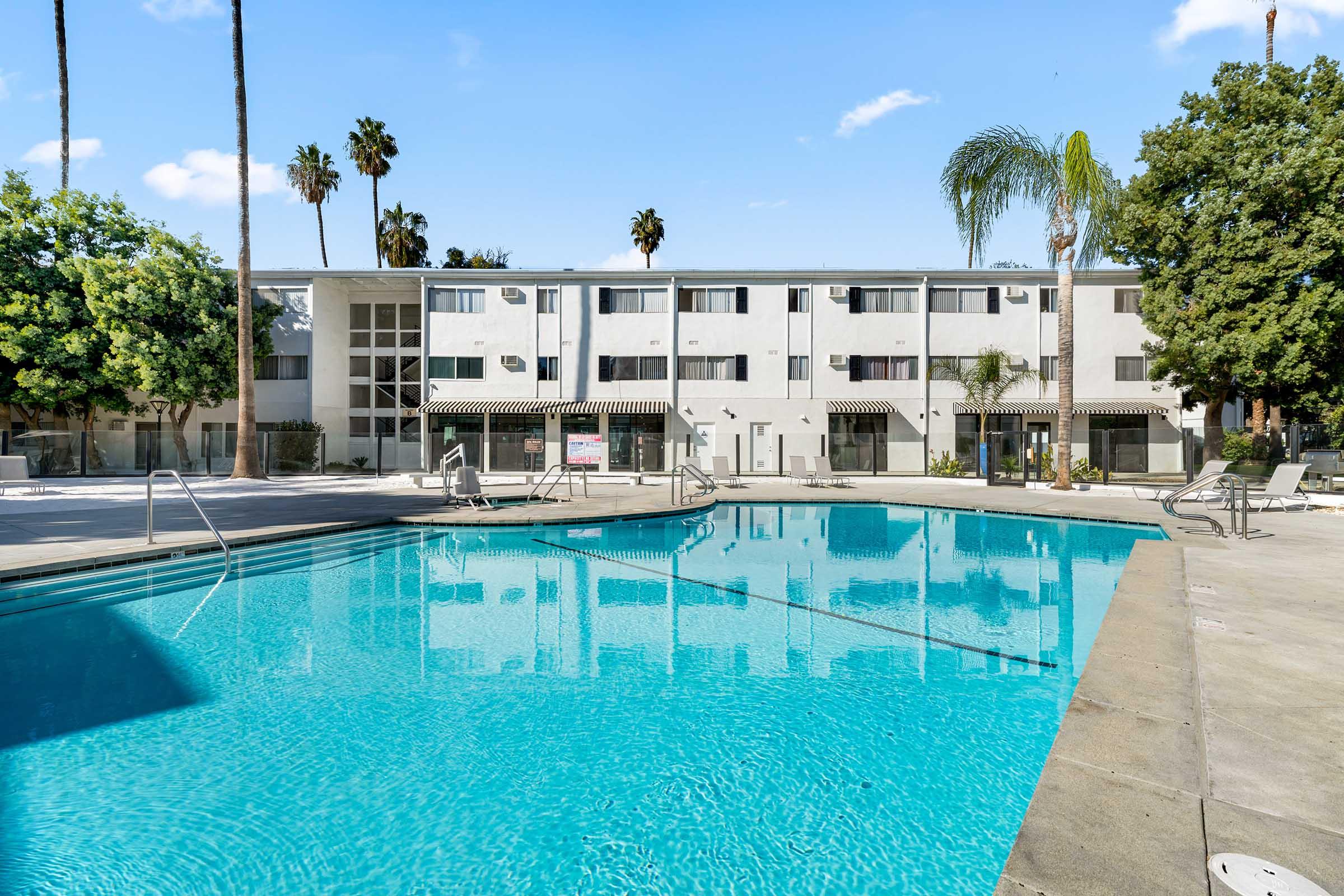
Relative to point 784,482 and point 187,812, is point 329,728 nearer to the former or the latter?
point 187,812

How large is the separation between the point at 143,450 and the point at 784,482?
80.4ft

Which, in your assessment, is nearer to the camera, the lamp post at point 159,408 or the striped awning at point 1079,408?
the striped awning at point 1079,408

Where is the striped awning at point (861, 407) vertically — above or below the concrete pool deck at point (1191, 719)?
above

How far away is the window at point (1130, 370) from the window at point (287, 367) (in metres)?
34.2

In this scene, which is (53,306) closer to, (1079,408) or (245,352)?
(245,352)

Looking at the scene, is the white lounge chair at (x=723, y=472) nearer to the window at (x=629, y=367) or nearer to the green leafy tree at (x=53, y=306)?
the window at (x=629, y=367)

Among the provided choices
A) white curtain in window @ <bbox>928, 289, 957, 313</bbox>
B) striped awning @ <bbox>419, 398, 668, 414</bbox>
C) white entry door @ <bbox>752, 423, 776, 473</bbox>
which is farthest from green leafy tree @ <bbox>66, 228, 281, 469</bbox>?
white curtain in window @ <bbox>928, 289, 957, 313</bbox>

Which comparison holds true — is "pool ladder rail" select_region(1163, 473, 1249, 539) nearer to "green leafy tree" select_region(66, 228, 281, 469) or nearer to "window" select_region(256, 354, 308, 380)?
"green leafy tree" select_region(66, 228, 281, 469)

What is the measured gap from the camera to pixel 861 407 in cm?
2697

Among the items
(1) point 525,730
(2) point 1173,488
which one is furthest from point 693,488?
(1) point 525,730

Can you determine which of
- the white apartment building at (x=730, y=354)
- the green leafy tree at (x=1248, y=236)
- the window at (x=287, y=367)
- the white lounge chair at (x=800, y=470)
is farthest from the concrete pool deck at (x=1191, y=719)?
the window at (x=287, y=367)

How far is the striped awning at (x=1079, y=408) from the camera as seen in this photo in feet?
86.5

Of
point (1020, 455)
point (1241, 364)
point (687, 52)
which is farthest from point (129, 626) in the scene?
point (1241, 364)

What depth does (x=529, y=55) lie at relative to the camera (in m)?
12.6
